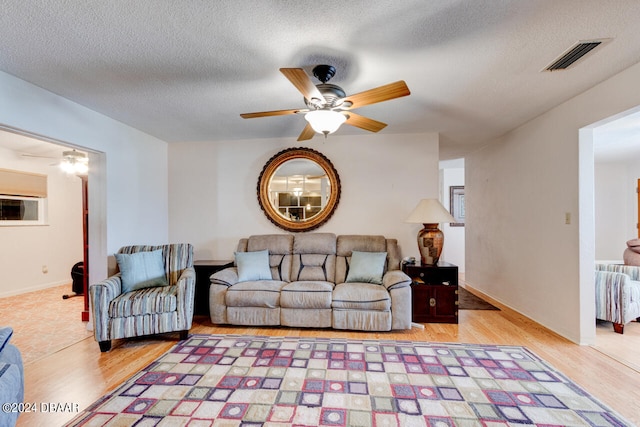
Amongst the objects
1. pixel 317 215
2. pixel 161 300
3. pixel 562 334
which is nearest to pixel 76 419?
pixel 161 300

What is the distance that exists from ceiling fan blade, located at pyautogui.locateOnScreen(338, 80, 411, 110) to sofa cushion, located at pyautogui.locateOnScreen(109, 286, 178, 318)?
7.89 ft

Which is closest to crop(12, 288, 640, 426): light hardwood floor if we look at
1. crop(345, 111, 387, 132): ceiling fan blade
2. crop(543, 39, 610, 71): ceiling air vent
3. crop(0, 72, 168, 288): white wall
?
crop(0, 72, 168, 288): white wall

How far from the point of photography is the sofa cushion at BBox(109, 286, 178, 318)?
2.71m

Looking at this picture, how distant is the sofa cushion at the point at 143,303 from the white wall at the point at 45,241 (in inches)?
138

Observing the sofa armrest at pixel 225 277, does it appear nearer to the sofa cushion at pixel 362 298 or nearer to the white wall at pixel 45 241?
the sofa cushion at pixel 362 298

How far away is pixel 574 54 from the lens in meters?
2.04

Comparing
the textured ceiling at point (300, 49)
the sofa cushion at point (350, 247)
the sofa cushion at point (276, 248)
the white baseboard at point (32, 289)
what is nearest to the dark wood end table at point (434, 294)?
the sofa cushion at point (350, 247)

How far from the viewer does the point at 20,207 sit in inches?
195

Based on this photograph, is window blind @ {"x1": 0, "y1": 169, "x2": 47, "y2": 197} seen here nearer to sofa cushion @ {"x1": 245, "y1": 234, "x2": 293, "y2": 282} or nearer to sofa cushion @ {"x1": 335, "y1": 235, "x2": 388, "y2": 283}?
sofa cushion @ {"x1": 245, "y1": 234, "x2": 293, "y2": 282}

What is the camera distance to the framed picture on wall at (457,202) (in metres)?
6.48

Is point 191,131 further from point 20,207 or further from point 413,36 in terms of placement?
point 20,207

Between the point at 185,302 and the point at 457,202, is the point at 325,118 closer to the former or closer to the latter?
the point at 185,302

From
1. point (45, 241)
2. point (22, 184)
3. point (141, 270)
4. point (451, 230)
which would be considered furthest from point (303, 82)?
point (45, 241)

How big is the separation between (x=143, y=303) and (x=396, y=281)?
248cm
